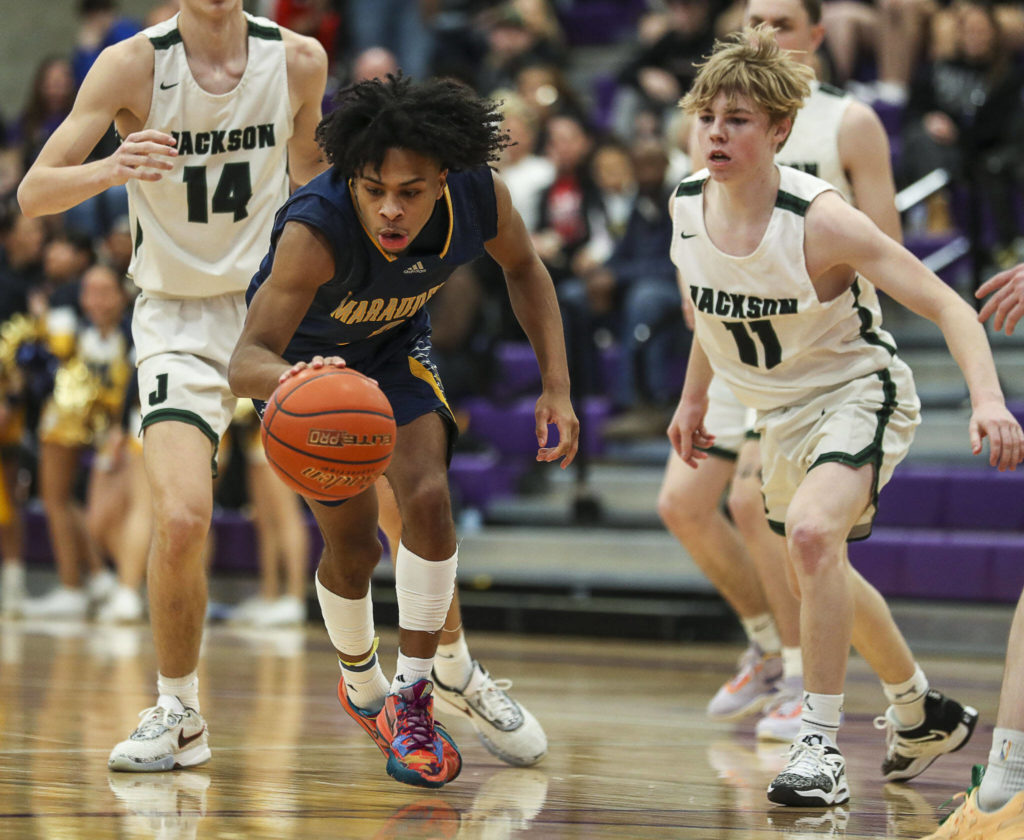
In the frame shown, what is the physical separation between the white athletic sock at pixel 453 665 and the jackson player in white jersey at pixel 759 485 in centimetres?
110

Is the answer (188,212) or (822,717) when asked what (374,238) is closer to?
(188,212)

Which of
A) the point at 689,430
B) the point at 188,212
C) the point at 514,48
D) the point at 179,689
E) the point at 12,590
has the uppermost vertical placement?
the point at 514,48

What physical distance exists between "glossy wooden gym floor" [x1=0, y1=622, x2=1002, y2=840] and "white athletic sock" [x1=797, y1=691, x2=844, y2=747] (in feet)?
0.57

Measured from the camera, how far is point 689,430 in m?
4.07

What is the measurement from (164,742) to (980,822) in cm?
188

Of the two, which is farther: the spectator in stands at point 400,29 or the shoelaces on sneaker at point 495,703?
the spectator in stands at point 400,29

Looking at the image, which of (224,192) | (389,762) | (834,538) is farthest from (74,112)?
(834,538)

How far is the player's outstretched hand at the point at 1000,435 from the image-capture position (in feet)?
9.79

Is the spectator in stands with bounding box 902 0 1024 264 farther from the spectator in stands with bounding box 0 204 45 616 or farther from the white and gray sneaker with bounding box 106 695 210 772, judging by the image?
the white and gray sneaker with bounding box 106 695 210 772

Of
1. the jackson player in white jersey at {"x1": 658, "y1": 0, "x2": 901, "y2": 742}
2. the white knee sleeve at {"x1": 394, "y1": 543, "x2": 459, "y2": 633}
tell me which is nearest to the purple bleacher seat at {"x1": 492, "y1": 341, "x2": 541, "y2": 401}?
the jackson player in white jersey at {"x1": 658, "y1": 0, "x2": 901, "y2": 742}

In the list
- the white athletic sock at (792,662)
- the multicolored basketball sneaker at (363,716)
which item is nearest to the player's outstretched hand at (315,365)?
the multicolored basketball sneaker at (363,716)

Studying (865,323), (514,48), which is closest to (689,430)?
(865,323)

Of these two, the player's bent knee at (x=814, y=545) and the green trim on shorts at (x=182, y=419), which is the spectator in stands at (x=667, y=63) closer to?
the green trim on shorts at (x=182, y=419)

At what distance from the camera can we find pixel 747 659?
5098 mm
